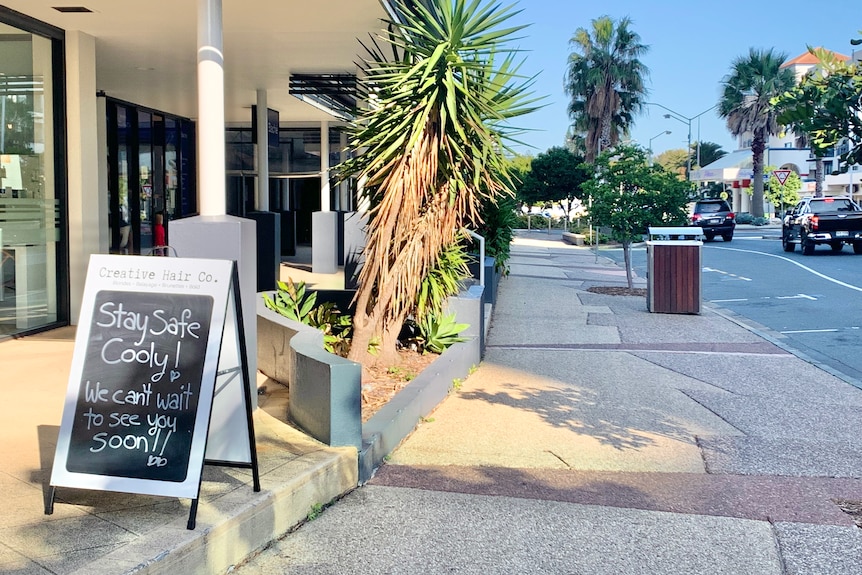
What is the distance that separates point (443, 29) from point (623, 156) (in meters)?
11.1

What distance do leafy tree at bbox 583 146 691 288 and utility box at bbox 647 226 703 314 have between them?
3.01 m

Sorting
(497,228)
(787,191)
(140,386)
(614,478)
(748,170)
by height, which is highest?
(748,170)

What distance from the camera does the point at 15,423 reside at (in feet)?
19.8

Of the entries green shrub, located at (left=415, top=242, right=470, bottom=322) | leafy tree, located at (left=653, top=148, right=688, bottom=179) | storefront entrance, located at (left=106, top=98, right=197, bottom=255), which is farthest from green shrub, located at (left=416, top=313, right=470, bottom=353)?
leafy tree, located at (left=653, top=148, right=688, bottom=179)

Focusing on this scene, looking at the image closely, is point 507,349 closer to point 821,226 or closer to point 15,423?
point 15,423

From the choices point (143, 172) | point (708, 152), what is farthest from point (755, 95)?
point (708, 152)

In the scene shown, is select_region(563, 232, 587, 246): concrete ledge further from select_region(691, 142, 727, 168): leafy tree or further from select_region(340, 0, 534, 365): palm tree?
select_region(691, 142, 727, 168): leafy tree

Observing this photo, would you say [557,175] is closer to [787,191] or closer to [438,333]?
[787,191]

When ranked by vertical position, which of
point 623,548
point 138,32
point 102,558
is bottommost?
point 623,548

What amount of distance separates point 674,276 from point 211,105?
9900mm

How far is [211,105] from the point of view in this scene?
22.5 feet

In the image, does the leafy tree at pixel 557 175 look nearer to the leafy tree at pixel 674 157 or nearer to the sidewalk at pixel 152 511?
the sidewalk at pixel 152 511

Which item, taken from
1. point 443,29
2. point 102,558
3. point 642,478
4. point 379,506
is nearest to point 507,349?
point 443,29

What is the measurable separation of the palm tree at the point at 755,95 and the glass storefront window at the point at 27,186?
46.8 m
